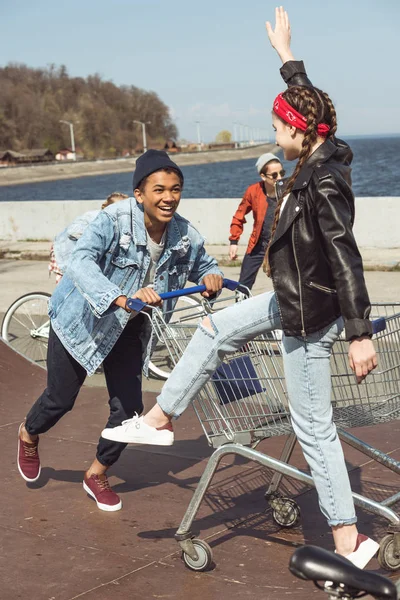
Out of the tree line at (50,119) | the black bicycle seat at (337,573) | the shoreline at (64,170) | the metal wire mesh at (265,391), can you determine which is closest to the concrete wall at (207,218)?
the metal wire mesh at (265,391)

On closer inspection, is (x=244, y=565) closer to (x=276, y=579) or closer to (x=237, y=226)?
(x=276, y=579)

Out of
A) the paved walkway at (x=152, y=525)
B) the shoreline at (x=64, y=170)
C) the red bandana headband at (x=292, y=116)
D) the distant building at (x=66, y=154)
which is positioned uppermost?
the red bandana headband at (x=292, y=116)

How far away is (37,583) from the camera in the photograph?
367 cm

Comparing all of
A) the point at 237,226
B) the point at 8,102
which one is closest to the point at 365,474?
the point at 237,226

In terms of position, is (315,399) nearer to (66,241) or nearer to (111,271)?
(111,271)

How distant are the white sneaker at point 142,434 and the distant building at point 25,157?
15487cm

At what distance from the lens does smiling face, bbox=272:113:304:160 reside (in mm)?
3283

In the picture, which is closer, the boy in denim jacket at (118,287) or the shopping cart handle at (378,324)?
the shopping cart handle at (378,324)

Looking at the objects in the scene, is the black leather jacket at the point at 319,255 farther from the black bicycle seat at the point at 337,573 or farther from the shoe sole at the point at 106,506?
the shoe sole at the point at 106,506

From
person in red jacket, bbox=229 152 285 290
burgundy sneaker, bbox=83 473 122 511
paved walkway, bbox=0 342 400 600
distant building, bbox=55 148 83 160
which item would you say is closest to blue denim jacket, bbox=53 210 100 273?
paved walkway, bbox=0 342 400 600

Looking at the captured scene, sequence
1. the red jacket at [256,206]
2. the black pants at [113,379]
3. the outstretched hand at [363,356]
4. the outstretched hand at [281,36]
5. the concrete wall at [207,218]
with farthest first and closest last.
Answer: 1. the concrete wall at [207,218]
2. the red jacket at [256,206]
3. the black pants at [113,379]
4. the outstretched hand at [281,36]
5. the outstretched hand at [363,356]

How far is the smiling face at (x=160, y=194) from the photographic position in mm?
4070

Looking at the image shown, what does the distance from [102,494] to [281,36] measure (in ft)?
7.76

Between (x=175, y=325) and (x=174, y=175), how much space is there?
74 centimetres
